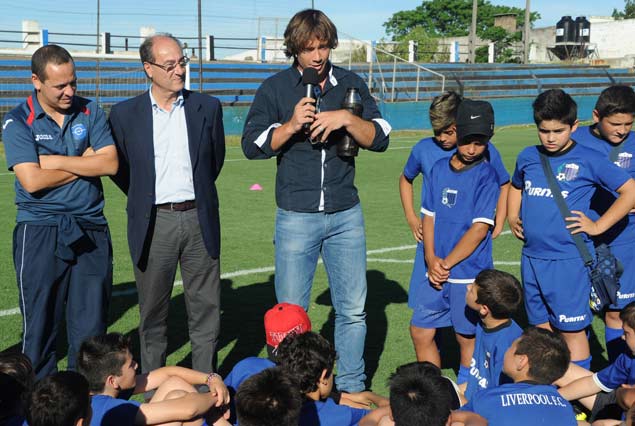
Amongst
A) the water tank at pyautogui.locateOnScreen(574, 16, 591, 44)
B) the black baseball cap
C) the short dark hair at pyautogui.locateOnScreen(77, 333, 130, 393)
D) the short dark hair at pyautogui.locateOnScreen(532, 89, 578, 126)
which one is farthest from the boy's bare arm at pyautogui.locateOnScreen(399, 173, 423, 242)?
the water tank at pyautogui.locateOnScreen(574, 16, 591, 44)

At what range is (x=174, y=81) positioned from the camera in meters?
5.01

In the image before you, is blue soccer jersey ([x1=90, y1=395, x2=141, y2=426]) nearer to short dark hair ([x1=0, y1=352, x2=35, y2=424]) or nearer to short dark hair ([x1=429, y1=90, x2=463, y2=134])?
short dark hair ([x1=0, y1=352, x2=35, y2=424])

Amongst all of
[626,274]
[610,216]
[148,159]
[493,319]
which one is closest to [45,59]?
[148,159]

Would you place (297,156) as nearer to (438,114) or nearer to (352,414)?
(438,114)

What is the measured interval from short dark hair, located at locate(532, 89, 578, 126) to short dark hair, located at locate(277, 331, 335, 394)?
6.80 ft

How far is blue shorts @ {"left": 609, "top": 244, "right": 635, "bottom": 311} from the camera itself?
539cm

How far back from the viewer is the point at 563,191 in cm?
505

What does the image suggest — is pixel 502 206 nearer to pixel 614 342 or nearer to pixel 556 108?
pixel 556 108

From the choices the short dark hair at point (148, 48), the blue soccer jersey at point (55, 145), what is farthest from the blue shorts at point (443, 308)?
the short dark hair at point (148, 48)

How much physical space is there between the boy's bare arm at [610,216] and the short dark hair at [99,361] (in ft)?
9.19

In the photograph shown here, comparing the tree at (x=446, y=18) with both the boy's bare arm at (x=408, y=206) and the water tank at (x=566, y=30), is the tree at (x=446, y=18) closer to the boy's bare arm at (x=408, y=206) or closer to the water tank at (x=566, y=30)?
the water tank at (x=566, y=30)

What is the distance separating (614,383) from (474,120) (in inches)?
67.7

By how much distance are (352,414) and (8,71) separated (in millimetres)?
28522

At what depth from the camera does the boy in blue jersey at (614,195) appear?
211 inches
